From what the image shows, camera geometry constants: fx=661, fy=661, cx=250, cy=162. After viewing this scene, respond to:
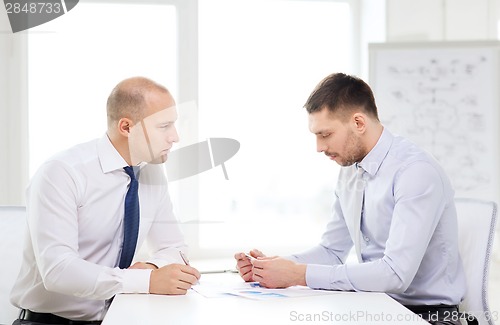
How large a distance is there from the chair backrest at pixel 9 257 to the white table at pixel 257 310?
0.62 metres

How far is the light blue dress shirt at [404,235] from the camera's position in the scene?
1.91 meters

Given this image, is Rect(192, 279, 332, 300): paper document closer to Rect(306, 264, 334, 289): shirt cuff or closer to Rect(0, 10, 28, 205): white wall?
Rect(306, 264, 334, 289): shirt cuff

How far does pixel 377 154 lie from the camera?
2.17m

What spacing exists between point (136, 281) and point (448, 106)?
8.77 ft

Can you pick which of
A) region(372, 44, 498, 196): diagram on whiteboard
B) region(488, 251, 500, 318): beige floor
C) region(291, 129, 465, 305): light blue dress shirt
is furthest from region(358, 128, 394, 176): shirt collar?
region(488, 251, 500, 318): beige floor

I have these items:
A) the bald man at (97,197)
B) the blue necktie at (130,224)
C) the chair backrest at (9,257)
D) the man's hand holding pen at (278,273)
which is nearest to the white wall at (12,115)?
the chair backrest at (9,257)

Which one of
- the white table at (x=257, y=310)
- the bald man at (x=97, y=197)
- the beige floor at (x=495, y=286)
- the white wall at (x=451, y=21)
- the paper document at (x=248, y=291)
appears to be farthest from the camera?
the white wall at (x=451, y=21)

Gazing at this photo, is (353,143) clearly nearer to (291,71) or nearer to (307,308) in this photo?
(307,308)

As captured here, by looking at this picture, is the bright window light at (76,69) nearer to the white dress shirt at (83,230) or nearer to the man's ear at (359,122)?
the white dress shirt at (83,230)

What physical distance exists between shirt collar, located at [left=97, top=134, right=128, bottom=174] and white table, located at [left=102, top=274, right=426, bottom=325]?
1.71 feet

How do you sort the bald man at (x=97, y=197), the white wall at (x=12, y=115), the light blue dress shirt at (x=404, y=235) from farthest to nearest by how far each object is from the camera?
the white wall at (x=12, y=115)
the bald man at (x=97, y=197)
the light blue dress shirt at (x=404, y=235)

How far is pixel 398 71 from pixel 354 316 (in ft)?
8.91

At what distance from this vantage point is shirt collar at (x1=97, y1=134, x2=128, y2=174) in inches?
86.7

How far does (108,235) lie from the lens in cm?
221
